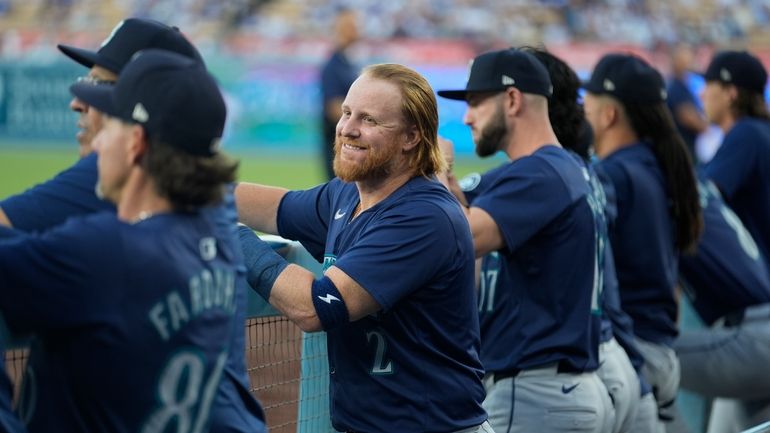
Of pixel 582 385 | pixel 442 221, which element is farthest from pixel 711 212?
pixel 442 221

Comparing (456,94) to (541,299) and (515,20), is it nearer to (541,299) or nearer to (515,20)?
(541,299)

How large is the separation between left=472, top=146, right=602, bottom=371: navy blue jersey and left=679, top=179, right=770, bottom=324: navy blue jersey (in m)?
1.81

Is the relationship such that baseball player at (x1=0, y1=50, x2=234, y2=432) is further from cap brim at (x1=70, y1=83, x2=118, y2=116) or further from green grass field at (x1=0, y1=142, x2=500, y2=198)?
green grass field at (x1=0, y1=142, x2=500, y2=198)

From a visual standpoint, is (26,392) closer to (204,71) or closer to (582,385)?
(204,71)

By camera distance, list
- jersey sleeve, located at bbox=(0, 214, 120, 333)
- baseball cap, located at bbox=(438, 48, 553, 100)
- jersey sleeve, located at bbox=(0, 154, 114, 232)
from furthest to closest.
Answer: baseball cap, located at bbox=(438, 48, 553, 100), jersey sleeve, located at bbox=(0, 154, 114, 232), jersey sleeve, located at bbox=(0, 214, 120, 333)

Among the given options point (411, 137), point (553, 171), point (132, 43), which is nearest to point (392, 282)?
point (411, 137)

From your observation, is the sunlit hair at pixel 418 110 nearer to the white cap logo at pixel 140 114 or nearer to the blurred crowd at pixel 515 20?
the white cap logo at pixel 140 114

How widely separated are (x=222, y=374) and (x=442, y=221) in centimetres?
89

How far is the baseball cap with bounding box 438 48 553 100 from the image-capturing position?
4633mm

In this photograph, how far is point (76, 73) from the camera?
2122 cm

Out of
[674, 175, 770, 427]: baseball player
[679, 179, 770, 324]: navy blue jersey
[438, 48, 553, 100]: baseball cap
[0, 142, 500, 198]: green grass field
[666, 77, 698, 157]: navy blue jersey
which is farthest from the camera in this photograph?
[0, 142, 500, 198]: green grass field

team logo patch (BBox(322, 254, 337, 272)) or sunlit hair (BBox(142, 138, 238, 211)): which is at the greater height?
sunlit hair (BBox(142, 138, 238, 211))

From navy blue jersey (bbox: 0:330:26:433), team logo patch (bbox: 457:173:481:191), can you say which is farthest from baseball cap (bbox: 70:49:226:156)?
team logo patch (bbox: 457:173:481:191)

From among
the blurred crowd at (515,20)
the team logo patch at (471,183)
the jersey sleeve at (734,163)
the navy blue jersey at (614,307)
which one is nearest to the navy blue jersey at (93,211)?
the team logo patch at (471,183)
